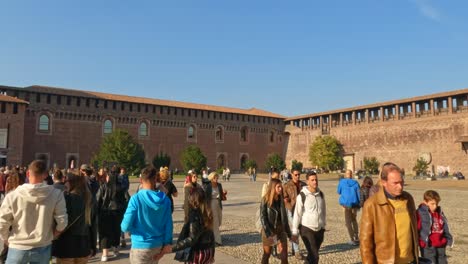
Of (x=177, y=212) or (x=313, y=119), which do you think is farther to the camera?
(x=313, y=119)

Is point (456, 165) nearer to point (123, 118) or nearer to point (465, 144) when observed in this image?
point (465, 144)

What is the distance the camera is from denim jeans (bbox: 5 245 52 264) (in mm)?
2949

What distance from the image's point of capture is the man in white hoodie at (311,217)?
460cm

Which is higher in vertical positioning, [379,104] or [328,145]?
[379,104]

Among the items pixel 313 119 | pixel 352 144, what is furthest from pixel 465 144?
pixel 313 119

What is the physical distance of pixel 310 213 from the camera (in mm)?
4629

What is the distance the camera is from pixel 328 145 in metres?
43.0

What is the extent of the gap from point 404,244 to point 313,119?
47186mm

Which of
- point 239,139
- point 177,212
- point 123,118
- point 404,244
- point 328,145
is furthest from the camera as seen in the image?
point 239,139

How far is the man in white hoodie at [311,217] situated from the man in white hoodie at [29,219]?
2.91 m

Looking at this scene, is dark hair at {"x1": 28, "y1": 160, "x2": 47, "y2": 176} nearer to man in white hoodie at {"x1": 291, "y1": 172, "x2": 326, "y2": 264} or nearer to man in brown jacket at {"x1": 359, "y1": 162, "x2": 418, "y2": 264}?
man in brown jacket at {"x1": 359, "y1": 162, "x2": 418, "y2": 264}

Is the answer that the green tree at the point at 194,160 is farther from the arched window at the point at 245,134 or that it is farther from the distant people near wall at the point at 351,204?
the distant people near wall at the point at 351,204

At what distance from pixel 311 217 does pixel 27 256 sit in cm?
314

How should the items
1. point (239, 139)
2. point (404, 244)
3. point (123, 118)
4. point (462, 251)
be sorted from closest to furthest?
point (404, 244), point (462, 251), point (123, 118), point (239, 139)
